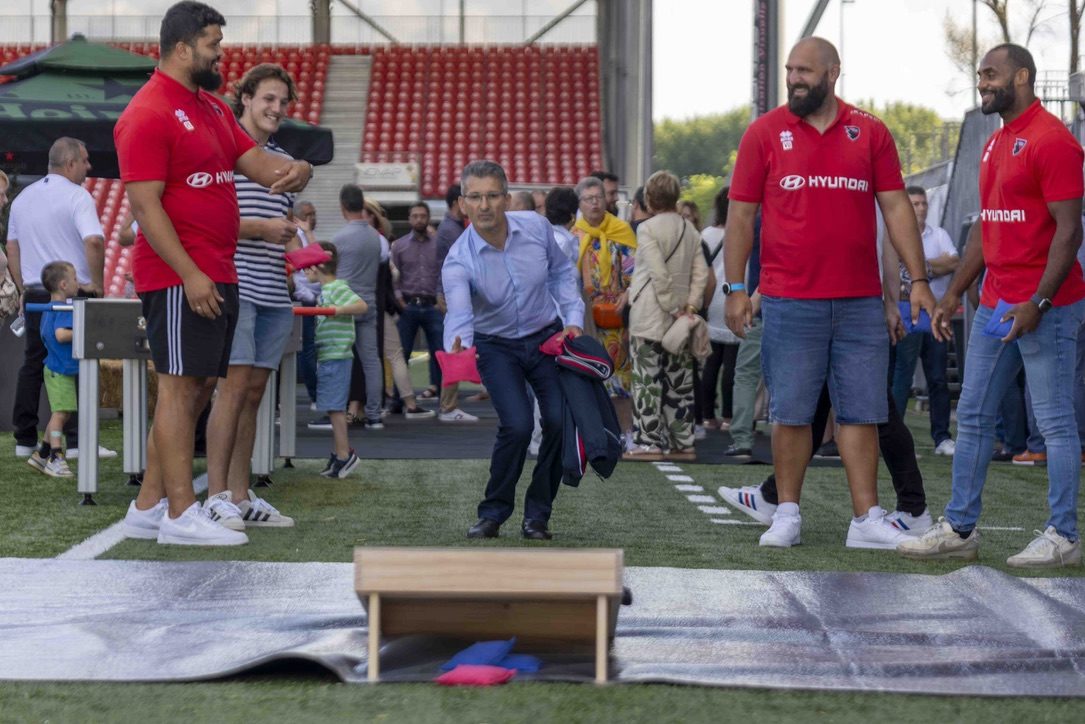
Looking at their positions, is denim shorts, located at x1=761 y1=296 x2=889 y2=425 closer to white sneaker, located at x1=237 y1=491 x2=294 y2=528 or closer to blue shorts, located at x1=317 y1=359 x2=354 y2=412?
white sneaker, located at x1=237 y1=491 x2=294 y2=528

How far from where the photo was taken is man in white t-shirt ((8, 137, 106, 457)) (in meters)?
10.6

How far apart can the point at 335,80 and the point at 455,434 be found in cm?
2613

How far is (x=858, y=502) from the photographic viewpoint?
723 cm

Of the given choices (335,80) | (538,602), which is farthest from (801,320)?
(335,80)

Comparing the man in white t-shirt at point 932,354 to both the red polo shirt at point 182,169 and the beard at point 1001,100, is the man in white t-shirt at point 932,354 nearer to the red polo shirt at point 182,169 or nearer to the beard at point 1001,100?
the beard at point 1001,100

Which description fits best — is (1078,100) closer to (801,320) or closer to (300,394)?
(300,394)

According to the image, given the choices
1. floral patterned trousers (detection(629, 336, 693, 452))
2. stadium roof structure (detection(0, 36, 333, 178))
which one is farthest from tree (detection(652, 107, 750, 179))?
floral patterned trousers (detection(629, 336, 693, 452))

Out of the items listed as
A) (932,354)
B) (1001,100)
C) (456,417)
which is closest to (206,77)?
(1001,100)

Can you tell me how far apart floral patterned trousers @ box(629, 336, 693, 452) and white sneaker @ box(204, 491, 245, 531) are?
457cm

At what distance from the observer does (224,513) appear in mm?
7328

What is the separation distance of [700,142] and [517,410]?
124313mm

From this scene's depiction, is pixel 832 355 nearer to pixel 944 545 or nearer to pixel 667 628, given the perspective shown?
pixel 944 545

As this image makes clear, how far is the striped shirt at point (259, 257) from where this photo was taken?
7566 millimetres

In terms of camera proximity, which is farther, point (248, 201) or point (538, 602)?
point (248, 201)
